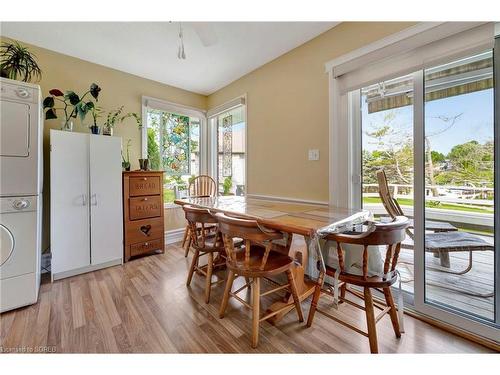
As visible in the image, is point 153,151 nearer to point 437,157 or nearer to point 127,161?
point 127,161

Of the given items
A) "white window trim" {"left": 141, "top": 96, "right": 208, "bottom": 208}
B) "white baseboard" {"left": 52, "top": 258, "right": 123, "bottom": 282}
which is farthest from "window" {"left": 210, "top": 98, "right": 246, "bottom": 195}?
"white baseboard" {"left": 52, "top": 258, "right": 123, "bottom": 282}

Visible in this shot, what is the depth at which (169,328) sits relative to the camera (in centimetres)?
148

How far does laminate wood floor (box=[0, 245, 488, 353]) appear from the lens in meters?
1.32

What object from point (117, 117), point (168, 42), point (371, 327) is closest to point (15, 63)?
point (117, 117)

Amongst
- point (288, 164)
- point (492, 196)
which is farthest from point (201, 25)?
point (492, 196)

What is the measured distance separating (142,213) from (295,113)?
225 centimetres

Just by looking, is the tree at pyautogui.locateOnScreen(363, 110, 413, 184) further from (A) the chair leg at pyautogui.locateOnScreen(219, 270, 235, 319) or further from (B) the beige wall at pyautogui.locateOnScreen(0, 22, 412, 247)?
(A) the chair leg at pyautogui.locateOnScreen(219, 270, 235, 319)

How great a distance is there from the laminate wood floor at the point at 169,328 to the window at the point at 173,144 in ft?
6.19

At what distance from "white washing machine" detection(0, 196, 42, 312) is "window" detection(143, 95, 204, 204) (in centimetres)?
Answer: 163

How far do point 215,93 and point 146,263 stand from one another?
9.16ft
